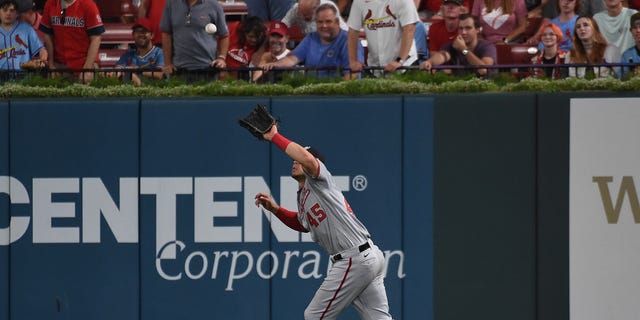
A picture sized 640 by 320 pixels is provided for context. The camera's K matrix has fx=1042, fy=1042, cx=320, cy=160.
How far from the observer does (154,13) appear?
36.4 feet

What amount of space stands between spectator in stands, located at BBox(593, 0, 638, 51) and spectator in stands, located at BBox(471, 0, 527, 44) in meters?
1.01

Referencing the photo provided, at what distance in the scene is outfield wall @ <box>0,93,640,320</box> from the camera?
843 centimetres

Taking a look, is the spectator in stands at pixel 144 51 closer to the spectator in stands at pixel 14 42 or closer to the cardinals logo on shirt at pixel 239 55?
the cardinals logo on shirt at pixel 239 55

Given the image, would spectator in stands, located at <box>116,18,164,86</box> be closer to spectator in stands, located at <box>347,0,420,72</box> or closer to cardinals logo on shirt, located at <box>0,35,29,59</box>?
cardinals logo on shirt, located at <box>0,35,29,59</box>

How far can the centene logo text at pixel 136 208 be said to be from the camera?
28.2 ft

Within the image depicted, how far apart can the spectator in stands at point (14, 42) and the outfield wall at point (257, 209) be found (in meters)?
1.05

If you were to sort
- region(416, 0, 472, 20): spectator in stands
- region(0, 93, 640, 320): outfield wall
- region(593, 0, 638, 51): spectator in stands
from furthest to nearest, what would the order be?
region(416, 0, 472, 20): spectator in stands < region(593, 0, 638, 51): spectator in stands < region(0, 93, 640, 320): outfield wall

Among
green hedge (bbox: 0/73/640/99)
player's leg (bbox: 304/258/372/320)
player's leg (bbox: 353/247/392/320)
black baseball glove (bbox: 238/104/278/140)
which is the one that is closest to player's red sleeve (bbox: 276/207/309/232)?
player's leg (bbox: 304/258/372/320)

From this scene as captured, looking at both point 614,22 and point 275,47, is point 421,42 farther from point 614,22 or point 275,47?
point 614,22

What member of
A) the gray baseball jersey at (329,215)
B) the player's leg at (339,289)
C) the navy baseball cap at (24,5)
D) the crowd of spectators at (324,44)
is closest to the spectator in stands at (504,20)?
the crowd of spectators at (324,44)

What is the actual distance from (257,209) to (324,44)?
1.71m

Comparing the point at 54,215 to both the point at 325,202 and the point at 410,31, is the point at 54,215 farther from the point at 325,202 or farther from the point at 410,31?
the point at 410,31

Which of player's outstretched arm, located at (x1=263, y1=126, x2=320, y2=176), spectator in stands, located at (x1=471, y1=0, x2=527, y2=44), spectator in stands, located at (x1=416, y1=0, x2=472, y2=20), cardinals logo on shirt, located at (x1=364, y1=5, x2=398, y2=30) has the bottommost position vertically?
player's outstretched arm, located at (x1=263, y1=126, x2=320, y2=176)

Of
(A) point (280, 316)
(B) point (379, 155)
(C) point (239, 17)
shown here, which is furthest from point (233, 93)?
(C) point (239, 17)
